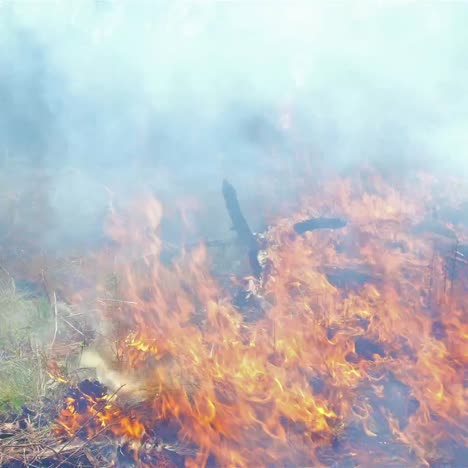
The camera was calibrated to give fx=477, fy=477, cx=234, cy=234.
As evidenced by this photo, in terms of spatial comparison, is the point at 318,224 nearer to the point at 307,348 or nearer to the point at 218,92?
the point at 307,348

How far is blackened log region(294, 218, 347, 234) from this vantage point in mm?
7316

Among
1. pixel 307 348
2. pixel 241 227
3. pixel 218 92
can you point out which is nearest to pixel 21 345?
pixel 307 348

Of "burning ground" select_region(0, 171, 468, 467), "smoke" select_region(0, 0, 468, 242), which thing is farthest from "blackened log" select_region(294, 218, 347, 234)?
"smoke" select_region(0, 0, 468, 242)

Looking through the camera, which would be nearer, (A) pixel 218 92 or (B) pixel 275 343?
(B) pixel 275 343

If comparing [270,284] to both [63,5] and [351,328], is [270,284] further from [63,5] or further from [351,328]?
[63,5]

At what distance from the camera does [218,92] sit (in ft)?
32.9

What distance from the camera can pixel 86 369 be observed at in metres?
5.38

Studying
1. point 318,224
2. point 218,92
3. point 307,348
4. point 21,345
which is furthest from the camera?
point 218,92

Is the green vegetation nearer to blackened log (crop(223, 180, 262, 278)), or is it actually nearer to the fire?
the fire

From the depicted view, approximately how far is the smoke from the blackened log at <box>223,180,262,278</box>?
639 mm

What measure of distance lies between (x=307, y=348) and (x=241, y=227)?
2669 millimetres

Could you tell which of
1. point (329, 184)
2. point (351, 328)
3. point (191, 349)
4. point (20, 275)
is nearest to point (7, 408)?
point (191, 349)

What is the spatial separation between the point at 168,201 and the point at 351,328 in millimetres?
4115

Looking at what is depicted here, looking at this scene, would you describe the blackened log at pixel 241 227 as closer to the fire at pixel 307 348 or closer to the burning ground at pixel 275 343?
the burning ground at pixel 275 343
